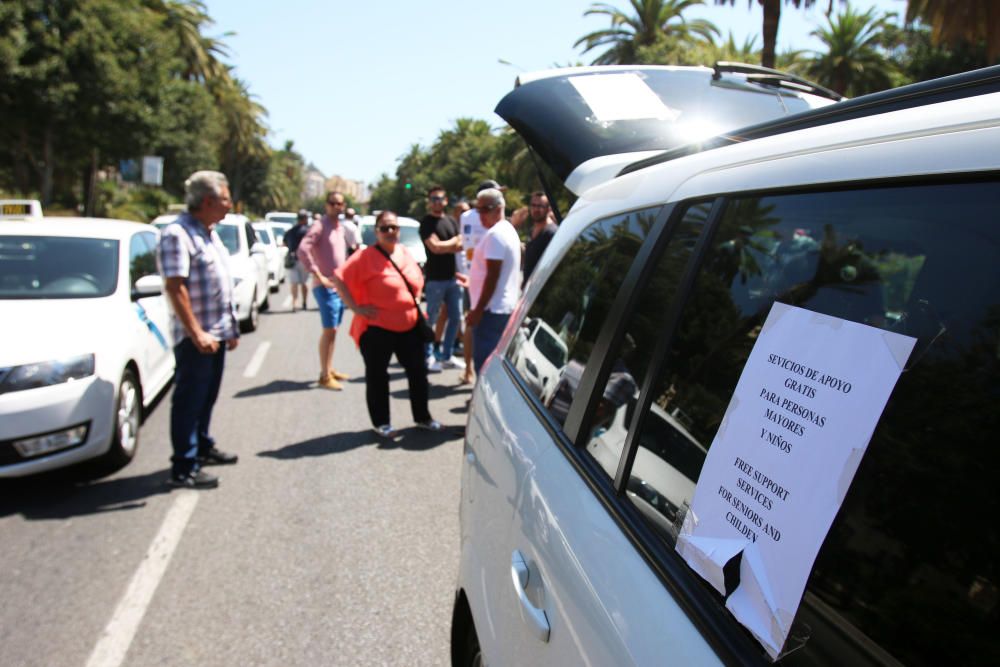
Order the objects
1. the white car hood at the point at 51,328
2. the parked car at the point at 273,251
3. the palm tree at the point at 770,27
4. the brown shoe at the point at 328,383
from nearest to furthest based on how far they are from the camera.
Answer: the white car hood at the point at 51,328 < the brown shoe at the point at 328,383 < the palm tree at the point at 770,27 < the parked car at the point at 273,251

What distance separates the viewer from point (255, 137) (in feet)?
202

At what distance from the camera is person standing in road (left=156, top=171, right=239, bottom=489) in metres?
4.09

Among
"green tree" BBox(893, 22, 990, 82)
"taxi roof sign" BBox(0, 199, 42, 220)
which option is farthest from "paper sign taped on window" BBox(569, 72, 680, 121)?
"green tree" BBox(893, 22, 990, 82)

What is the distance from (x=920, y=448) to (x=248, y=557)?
345cm

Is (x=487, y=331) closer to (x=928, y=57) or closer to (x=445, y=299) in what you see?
(x=445, y=299)

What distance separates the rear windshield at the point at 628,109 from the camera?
294cm

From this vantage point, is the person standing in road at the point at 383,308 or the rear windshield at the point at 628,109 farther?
the person standing in road at the point at 383,308

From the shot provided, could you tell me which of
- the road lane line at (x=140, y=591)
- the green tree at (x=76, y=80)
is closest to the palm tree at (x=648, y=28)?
the green tree at (x=76, y=80)

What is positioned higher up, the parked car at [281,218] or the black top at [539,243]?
the black top at [539,243]

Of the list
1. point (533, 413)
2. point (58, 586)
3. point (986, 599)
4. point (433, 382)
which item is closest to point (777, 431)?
point (986, 599)

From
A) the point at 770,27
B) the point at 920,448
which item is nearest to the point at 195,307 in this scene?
the point at 920,448

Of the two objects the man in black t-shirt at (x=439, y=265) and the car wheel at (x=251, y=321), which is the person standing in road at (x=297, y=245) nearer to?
the car wheel at (x=251, y=321)

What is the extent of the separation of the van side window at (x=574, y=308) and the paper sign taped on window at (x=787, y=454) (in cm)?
66

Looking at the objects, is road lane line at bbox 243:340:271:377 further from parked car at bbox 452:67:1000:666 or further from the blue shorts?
parked car at bbox 452:67:1000:666
